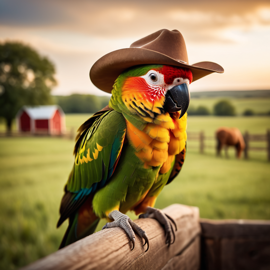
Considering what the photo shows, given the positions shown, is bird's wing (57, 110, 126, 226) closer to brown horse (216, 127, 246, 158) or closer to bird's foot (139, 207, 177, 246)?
bird's foot (139, 207, 177, 246)

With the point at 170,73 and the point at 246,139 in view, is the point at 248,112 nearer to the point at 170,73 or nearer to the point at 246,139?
the point at 246,139

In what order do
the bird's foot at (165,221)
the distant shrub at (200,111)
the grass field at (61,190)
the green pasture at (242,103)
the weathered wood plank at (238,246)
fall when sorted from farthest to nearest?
the distant shrub at (200,111) < the green pasture at (242,103) < the grass field at (61,190) < the weathered wood plank at (238,246) < the bird's foot at (165,221)

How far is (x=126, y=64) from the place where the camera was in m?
0.70

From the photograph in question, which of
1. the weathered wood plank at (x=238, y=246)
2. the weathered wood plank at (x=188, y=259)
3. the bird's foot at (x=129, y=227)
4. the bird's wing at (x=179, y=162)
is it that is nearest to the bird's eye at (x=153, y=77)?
the bird's wing at (x=179, y=162)

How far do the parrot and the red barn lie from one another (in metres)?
2.75

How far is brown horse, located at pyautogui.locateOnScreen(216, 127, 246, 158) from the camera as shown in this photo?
261 cm

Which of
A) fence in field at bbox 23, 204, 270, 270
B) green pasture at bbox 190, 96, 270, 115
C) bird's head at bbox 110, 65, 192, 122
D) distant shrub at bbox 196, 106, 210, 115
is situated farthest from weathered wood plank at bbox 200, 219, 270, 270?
distant shrub at bbox 196, 106, 210, 115

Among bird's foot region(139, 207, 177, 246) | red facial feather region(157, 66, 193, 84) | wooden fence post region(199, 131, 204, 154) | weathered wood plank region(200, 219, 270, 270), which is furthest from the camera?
wooden fence post region(199, 131, 204, 154)

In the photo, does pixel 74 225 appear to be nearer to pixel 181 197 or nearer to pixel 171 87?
pixel 171 87

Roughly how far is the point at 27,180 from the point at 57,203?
1.55ft

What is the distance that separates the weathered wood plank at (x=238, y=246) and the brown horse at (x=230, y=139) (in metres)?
1.75

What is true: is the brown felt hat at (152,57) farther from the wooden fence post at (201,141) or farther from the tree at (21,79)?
the tree at (21,79)

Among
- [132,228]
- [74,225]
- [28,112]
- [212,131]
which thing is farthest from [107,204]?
[28,112]

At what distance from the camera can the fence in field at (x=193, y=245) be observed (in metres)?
0.56
